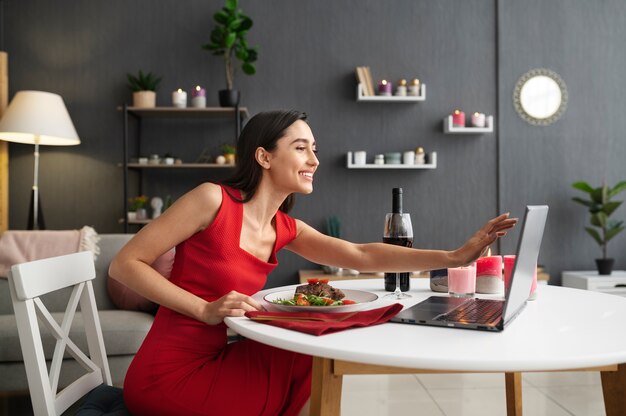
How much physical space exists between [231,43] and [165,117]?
0.88 m

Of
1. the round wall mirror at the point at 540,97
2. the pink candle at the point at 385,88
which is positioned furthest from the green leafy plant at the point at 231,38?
the round wall mirror at the point at 540,97

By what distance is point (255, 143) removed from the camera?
1535 mm

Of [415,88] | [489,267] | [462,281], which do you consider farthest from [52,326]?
[415,88]

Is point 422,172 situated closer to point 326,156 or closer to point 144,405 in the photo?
point 326,156

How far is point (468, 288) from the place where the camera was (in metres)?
1.45

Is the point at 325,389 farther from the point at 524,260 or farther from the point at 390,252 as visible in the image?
the point at 390,252

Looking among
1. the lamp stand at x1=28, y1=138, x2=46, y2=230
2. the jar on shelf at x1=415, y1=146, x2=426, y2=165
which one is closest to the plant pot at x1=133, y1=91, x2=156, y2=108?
the lamp stand at x1=28, y1=138, x2=46, y2=230

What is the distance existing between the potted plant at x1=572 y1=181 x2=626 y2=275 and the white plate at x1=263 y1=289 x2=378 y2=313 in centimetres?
358

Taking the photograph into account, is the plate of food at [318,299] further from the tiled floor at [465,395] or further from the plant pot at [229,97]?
the plant pot at [229,97]

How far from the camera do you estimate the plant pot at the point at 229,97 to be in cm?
423

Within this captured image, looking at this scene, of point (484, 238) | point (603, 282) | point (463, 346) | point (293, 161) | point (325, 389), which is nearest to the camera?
point (463, 346)

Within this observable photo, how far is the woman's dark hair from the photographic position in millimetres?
1519

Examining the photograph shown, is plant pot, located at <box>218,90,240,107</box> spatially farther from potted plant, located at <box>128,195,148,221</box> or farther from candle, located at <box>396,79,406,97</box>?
candle, located at <box>396,79,406,97</box>

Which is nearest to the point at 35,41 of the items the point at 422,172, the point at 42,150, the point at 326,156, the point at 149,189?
the point at 42,150
